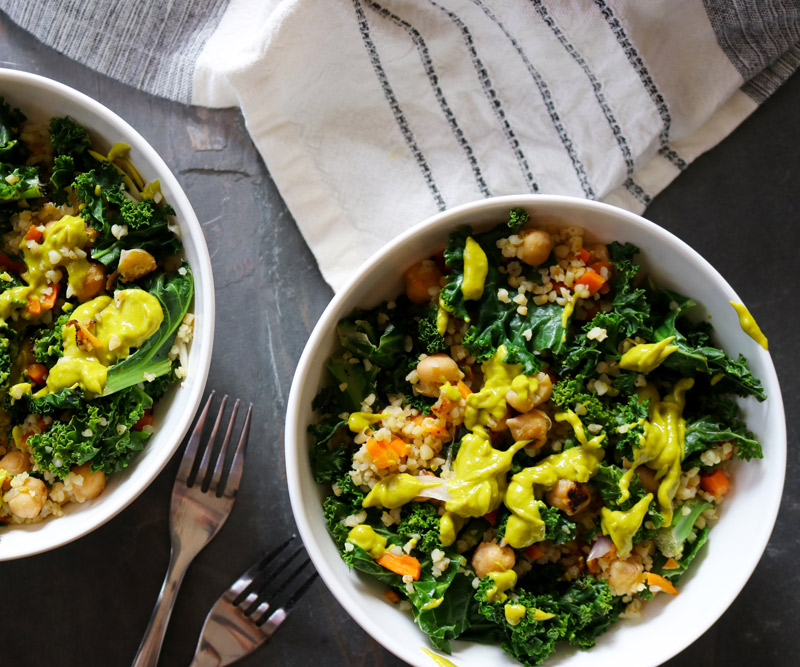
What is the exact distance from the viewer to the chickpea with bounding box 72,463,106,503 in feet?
6.88

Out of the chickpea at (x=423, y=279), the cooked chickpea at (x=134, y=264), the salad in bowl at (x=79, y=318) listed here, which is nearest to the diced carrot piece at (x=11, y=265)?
the salad in bowl at (x=79, y=318)

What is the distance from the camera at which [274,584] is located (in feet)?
7.94

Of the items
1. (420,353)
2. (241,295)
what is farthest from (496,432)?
(241,295)

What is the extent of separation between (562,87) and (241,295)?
4.39ft

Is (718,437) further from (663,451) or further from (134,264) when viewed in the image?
(134,264)

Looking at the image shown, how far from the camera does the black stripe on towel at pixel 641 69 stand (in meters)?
2.37

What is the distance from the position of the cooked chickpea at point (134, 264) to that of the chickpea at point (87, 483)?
581mm

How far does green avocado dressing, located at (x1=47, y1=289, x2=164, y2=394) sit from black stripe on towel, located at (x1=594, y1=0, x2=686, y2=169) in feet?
5.71

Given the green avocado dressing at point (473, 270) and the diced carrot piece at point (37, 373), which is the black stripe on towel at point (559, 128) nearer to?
the green avocado dressing at point (473, 270)

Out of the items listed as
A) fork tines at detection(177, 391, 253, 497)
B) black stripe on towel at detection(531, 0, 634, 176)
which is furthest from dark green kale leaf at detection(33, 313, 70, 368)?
black stripe on towel at detection(531, 0, 634, 176)

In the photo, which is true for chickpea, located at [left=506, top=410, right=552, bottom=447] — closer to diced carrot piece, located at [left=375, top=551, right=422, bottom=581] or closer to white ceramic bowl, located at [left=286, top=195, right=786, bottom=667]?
diced carrot piece, located at [left=375, top=551, right=422, bottom=581]

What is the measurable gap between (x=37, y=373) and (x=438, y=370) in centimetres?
120

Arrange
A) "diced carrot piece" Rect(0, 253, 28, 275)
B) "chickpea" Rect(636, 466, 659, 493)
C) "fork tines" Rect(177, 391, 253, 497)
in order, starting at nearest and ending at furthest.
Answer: "chickpea" Rect(636, 466, 659, 493) → "diced carrot piece" Rect(0, 253, 28, 275) → "fork tines" Rect(177, 391, 253, 497)

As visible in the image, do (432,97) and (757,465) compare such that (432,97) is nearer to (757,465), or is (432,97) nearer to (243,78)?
(243,78)
